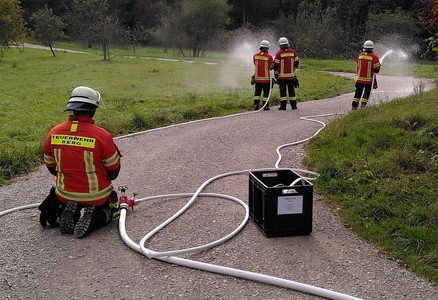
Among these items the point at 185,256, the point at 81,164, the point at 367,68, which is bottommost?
the point at 185,256

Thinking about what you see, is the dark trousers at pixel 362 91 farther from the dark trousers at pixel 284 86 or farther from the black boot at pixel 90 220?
the black boot at pixel 90 220

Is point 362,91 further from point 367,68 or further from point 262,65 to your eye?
point 262,65

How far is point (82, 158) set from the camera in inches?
195

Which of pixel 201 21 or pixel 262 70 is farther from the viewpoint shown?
pixel 201 21

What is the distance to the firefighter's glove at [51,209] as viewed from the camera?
5.16 m

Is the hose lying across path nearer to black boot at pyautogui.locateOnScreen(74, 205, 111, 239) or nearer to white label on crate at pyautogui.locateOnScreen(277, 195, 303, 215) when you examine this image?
black boot at pyautogui.locateOnScreen(74, 205, 111, 239)

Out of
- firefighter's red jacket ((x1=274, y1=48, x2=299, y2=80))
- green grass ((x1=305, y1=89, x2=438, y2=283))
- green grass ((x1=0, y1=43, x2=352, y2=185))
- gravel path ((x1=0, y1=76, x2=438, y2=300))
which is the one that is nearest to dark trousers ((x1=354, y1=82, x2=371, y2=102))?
firefighter's red jacket ((x1=274, y1=48, x2=299, y2=80))

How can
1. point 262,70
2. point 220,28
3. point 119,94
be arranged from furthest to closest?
point 220,28 < point 119,94 < point 262,70

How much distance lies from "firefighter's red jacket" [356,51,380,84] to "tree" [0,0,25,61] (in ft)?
81.7

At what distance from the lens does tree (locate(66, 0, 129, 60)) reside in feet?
111

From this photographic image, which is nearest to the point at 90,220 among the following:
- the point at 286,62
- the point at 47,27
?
the point at 286,62

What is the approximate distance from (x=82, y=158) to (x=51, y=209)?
2.23 ft

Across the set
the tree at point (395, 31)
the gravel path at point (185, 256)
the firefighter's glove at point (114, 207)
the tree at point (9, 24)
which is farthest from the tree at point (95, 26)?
the firefighter's glove at point (114, 207)

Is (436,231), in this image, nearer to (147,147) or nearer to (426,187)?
(426,187)
